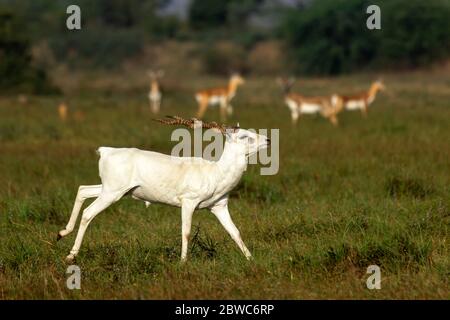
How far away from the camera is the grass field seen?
20.0 ft

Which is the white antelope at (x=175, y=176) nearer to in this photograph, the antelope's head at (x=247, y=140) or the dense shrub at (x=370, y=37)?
the antelope's head at (x=247, y=140)

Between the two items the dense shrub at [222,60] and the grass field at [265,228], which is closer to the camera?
the grass field at [265,228]

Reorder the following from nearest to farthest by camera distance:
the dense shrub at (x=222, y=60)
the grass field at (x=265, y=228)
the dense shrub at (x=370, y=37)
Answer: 1. the grass field at (x=265, y=228)
2. the dense shrub at (x=370, y=37)
3. the dense shrub at (x=222, y=60)

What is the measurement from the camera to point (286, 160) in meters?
13.2

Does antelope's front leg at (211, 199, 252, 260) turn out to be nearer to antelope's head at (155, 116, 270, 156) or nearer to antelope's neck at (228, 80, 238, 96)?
antelope's head at (155, 116, 270, 156)

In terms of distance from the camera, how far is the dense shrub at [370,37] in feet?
160

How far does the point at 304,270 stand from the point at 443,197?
10.9 ft

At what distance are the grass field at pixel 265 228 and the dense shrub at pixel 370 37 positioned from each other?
3302 cm

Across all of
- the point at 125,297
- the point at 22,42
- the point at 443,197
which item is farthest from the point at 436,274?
the point at 22,42

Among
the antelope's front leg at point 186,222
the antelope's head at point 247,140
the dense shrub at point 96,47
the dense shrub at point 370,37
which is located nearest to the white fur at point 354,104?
the antelope's head at point 247,140

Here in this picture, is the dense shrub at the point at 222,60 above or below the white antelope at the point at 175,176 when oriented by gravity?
below

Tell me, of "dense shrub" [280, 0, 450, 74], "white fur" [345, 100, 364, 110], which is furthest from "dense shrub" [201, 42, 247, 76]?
"white fur" [345, 100, 364, 110]

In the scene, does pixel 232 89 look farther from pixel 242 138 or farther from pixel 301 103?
pixel 242 138

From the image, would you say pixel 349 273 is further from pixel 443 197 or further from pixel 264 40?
pixel 264 40
